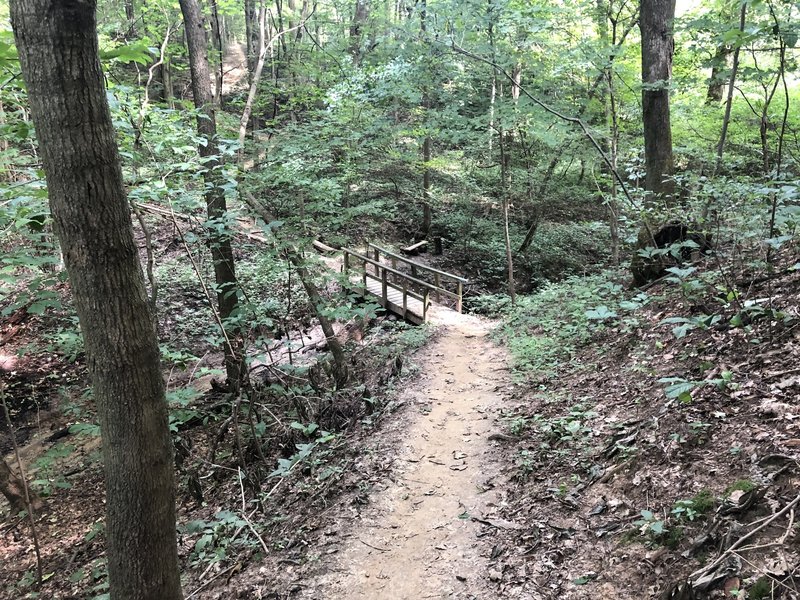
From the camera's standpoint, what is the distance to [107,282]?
2.47m

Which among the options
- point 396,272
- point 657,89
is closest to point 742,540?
point 657,89

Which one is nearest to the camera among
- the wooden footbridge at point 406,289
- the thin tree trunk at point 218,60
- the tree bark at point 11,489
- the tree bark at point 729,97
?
the tree bark at point 729,97

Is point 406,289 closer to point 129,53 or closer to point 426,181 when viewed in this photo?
point 426,181

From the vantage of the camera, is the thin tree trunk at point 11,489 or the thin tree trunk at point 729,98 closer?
the thin tree trunk at point 729,98

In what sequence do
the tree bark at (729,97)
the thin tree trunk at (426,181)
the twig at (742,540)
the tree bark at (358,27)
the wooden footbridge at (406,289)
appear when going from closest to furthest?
the twig at (742,540)
the tree bark at (729,97)
the wooden footbridge at (406,289)
the thin tree trunk at (426,181)
the tree bark at (358,27)

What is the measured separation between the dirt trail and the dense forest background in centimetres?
41

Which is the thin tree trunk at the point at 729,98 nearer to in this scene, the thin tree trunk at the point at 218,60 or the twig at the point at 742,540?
the twig at the point at 742,540

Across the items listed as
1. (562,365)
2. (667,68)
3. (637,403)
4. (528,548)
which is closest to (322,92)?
(667,68)

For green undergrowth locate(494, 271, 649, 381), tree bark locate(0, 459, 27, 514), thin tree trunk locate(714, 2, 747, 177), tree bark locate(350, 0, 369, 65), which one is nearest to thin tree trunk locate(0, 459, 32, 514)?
tree bark locate(0, 459, 27, 514)

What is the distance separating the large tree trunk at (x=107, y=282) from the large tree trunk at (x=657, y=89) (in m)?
6.88

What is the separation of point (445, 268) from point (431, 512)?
12.5 metres

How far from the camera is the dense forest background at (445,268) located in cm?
404

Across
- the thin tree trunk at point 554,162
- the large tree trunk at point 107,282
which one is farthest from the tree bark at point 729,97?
the large tree trunk at point 107,282

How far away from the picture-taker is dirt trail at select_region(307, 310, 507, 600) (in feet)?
12.6
